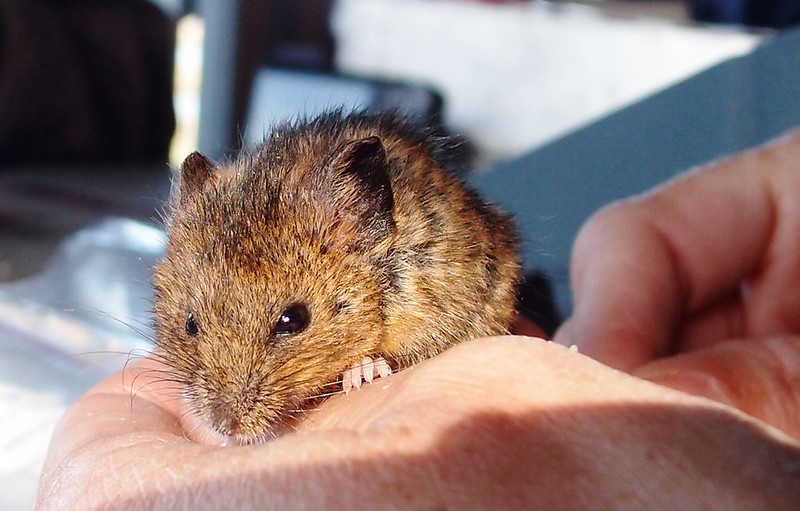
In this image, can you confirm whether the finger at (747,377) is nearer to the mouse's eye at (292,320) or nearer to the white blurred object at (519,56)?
the mouse's eye at (292,320)

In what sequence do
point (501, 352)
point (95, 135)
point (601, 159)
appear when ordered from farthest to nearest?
point (95, 135) < point (601, 159) < point (501, 352)

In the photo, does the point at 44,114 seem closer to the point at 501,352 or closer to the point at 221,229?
the point at 221,229

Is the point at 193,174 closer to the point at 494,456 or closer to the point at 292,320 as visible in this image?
the point at 292,320

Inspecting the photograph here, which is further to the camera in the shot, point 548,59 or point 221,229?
point 548,59

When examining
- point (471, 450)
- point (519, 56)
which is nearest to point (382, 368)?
point (471, 450)

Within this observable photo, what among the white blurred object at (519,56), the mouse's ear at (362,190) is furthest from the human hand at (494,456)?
the white blurred object at (519,56)

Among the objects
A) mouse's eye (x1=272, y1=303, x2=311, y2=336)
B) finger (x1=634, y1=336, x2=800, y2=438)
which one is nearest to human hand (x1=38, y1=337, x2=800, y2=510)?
mouse's eye (x1=272, y1=303, x2=311, y2=336)

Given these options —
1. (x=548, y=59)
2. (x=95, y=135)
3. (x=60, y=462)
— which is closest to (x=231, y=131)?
(x=95, y=135)
